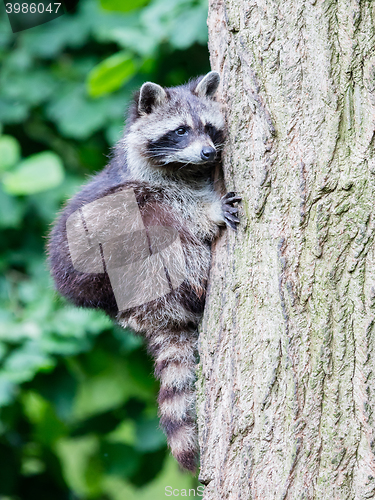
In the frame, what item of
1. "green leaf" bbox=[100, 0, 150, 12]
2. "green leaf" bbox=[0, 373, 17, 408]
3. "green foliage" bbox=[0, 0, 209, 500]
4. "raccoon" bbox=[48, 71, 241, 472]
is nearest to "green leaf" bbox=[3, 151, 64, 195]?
"green foliage" bbox=[0, 0, 209, 500]

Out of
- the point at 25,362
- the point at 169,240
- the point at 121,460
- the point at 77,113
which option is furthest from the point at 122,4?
the point at 121,460

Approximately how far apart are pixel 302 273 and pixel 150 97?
157cm

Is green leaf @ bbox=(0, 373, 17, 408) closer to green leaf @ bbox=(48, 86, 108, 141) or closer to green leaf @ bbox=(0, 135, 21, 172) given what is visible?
green leaf @ bbox=(0, 135, 21, 172)

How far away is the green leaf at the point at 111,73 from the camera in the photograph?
368cm

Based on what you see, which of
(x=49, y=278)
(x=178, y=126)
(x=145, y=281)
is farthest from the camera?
(x=49, y=278)

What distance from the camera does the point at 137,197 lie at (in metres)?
2.83

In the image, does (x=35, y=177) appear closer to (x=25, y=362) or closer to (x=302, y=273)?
(x=25, y=362)

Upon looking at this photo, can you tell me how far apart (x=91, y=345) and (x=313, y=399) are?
2.50 m

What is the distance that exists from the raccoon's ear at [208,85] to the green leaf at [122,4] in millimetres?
1198

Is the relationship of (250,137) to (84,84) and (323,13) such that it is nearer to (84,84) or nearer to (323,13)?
(323,13)

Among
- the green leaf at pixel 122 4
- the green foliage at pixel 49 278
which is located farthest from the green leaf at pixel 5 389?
the green leaf at pixel 122 4

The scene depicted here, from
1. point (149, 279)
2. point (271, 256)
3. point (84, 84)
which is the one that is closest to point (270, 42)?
point (271, 256)

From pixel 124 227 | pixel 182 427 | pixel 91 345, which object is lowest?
pixel 91 345

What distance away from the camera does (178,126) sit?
120 inches
